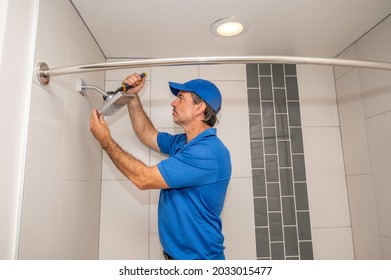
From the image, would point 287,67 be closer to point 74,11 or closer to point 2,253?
point 74,11

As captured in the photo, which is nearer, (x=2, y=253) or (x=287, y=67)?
(x=2, y=253)

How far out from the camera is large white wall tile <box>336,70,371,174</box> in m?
1.29

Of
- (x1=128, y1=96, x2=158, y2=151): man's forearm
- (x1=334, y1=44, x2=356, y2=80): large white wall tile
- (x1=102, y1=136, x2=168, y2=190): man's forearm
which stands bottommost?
(x1=102, y1=136, x2=168, y2=190): man's forearm

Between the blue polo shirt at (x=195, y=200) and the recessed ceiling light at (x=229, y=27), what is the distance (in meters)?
0.49

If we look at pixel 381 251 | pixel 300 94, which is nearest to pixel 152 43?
pixel 300 94

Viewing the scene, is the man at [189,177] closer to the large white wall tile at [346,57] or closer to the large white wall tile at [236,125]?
the large white wall tile at [236,125]

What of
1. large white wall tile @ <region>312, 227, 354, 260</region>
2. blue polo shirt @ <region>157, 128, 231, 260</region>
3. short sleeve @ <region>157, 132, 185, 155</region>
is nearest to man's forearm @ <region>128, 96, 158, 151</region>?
short sleeve @ <region>157, 132, 185, 155</region>

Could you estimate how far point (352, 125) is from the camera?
1361mm

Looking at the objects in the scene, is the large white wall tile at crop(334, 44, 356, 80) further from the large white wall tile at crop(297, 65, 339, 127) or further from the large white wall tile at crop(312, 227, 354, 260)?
the large white wall tile at crop(312, 227, 354, 260)

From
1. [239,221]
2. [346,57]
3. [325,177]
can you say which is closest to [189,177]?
[239,221]

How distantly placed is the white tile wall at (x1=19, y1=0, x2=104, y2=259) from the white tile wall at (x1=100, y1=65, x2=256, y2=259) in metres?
0.11

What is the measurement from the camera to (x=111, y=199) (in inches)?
52.4

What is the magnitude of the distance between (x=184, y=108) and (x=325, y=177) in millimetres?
891
